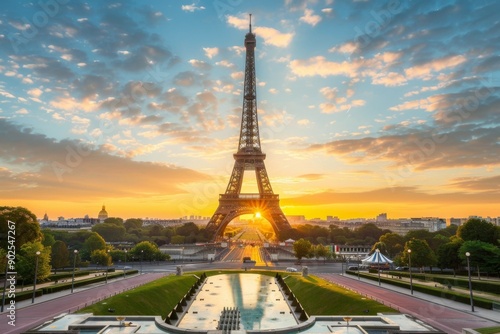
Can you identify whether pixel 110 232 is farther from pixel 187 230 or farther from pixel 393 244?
pixel 393 244

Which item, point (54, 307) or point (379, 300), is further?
point (379, 300)

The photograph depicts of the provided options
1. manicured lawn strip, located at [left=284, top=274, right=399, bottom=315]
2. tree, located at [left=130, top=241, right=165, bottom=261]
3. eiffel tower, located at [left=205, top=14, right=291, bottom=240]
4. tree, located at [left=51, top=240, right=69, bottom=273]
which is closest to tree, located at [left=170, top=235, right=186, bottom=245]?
eiffel tower, located at [left=205, top=14, right=291, bottom=240]

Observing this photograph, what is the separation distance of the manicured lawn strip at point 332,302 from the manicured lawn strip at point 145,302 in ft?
54.8

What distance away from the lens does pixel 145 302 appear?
139 ft

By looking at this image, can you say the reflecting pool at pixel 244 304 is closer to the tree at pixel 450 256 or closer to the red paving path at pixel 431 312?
the red paving path at pixel 431 312

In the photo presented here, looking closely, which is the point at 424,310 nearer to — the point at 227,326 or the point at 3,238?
the point at 227,326

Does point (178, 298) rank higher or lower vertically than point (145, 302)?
lower

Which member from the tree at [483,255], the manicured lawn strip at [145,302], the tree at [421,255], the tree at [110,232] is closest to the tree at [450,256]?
the tree at [421,255]

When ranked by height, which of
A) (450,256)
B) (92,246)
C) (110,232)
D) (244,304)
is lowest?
(244,304)

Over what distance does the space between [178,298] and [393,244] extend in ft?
258

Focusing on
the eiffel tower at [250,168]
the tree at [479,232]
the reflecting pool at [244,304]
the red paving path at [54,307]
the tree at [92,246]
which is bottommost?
the reflecting pool at [244,304]

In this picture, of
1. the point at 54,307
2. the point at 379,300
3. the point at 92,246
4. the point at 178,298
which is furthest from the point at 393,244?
the point at 54,307

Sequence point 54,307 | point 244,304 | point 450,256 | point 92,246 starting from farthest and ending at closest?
point 92,246 → point 450,256 → point 244,304 → point 54,307

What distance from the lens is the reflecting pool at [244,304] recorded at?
120 feet
